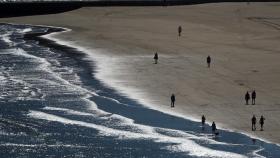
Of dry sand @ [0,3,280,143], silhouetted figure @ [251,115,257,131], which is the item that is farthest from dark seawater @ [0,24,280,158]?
dry sand @ [0,3,280,143]

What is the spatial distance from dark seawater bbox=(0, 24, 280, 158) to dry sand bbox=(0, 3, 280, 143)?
1.38 m

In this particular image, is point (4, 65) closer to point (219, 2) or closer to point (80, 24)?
point (80, 24)

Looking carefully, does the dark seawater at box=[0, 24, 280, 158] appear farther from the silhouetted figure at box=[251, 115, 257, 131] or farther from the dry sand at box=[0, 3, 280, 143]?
the dry sand at box=[0, 3, 280, 143]

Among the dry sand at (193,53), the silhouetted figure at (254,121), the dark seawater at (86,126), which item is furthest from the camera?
the dry sand at (193,53)

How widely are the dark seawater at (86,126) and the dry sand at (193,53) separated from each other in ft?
4.52

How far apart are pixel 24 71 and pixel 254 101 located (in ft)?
55.9

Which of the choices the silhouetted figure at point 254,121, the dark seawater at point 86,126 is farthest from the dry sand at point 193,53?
the dark seawater at point 86,126

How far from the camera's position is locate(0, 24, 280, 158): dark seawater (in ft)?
109

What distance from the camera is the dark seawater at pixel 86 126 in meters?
33.2

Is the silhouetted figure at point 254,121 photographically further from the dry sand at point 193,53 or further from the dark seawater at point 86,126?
the dark seawater at point 86,126

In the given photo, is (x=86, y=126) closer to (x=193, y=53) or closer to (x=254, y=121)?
(x=254, y=121)

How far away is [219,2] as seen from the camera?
94188mm

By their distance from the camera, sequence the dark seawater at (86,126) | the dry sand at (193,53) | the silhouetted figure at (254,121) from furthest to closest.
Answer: the dry sand at (193,53)
the silhouetted figure at (254,121)
the dark seawater at (86,126)

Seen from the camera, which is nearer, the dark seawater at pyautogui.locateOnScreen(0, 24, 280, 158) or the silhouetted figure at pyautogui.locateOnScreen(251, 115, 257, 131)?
the dark seawater at pyautogui.locateOnScreen(0, 24, 280, 158)
